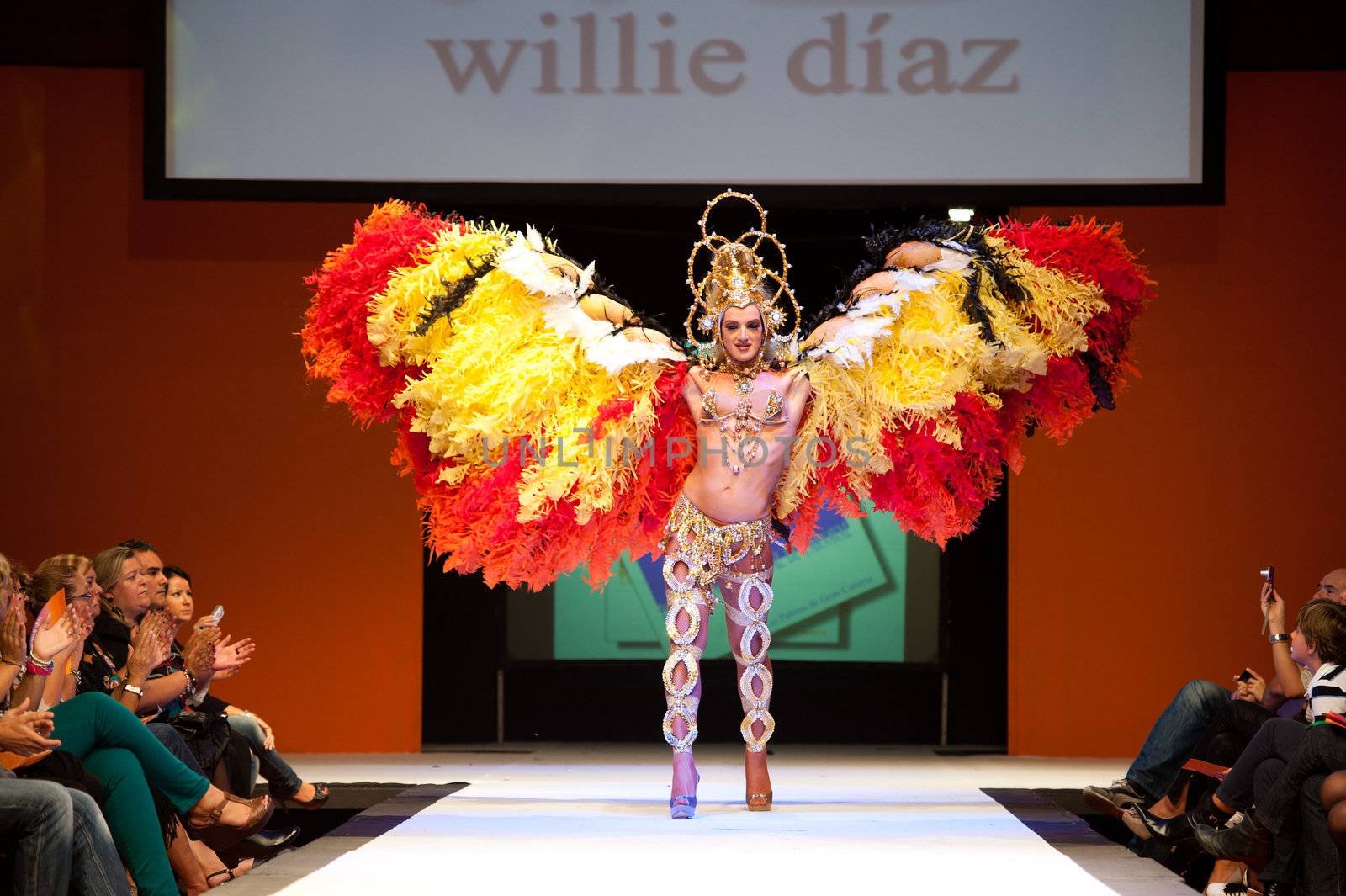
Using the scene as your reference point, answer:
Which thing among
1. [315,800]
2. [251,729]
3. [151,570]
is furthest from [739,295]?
[315,800]

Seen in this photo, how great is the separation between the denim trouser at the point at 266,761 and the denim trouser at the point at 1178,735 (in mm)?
2502

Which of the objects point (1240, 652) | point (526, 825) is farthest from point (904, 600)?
point (526, 825)

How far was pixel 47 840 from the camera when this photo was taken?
308 cm

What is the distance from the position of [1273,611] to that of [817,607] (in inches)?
115

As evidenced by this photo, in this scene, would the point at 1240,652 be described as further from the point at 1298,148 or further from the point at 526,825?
the point at 526,825

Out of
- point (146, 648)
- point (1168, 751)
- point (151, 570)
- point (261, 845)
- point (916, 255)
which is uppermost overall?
point (916, 255)

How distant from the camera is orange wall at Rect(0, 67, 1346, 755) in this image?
21.6ft

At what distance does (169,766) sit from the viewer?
3.73m

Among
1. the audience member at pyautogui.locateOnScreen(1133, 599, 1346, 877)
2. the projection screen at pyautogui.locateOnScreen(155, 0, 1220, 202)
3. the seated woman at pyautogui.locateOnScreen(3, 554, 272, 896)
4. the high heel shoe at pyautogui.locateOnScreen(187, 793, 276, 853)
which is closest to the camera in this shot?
the seated woman at pyautogui.locateOnScreen(3, 554, 272, 896)

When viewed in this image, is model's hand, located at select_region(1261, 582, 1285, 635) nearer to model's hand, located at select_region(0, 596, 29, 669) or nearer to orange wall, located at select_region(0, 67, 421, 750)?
model's hand, located at select_region(0, 596, 29, 669)

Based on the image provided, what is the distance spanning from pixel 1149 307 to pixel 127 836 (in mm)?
4674

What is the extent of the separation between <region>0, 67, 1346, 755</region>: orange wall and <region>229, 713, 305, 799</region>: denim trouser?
1964 millimetres

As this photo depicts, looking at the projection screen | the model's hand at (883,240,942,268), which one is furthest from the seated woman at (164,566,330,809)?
the model's hand at (883,240,942,268)

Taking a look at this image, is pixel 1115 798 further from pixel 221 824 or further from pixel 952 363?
pixel 221 824
